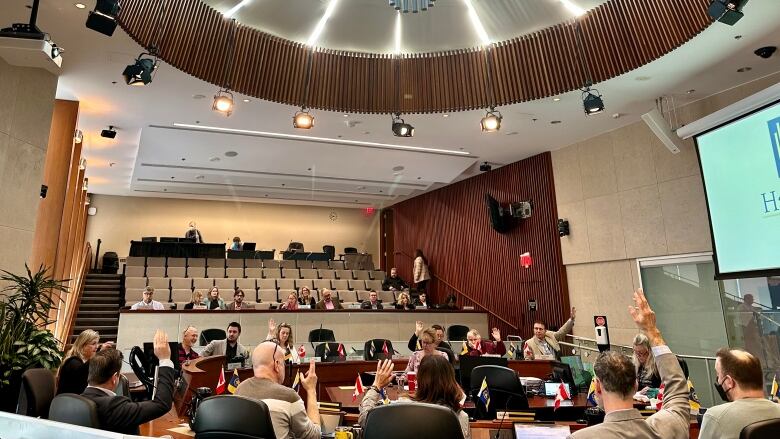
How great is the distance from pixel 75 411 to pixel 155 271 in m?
9.46

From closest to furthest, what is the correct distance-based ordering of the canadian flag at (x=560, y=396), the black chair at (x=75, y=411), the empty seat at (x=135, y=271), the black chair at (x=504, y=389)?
1. the black chair at (x=75, y=411)
2. the canadian flag at (x=560, y=396)
3. the black chair at (x=504, y=389)
4. the empty seat at (x=135, y=271)

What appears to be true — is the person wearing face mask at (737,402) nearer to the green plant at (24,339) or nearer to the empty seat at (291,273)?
the green plant at (24,339)

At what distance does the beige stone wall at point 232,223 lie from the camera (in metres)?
14.6

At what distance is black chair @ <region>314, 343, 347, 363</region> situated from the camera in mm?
6120

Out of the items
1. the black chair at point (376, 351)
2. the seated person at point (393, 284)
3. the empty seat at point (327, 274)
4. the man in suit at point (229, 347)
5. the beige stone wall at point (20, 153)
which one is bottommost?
the black chair at point (376, 351)

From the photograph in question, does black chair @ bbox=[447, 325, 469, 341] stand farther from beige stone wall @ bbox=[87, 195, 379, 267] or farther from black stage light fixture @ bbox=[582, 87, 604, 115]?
beige stone wall @ bbox=[87, 195, 379, 267]

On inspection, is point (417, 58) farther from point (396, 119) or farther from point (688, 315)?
point (688, 315)

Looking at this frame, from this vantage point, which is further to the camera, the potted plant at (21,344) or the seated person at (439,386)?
the potted plant at (21,344)

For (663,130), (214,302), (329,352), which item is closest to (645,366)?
(329,352)

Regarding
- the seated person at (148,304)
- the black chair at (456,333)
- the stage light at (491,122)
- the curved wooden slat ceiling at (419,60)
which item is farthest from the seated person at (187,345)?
the black chair at (456,333)

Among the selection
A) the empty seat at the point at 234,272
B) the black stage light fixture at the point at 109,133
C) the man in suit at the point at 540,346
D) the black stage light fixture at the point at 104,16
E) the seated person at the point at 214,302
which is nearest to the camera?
the black stage light fixture at the point at 104,16

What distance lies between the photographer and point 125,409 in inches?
104

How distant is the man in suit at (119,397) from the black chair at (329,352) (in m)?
3.42

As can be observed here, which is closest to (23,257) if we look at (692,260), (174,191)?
(174,191)
